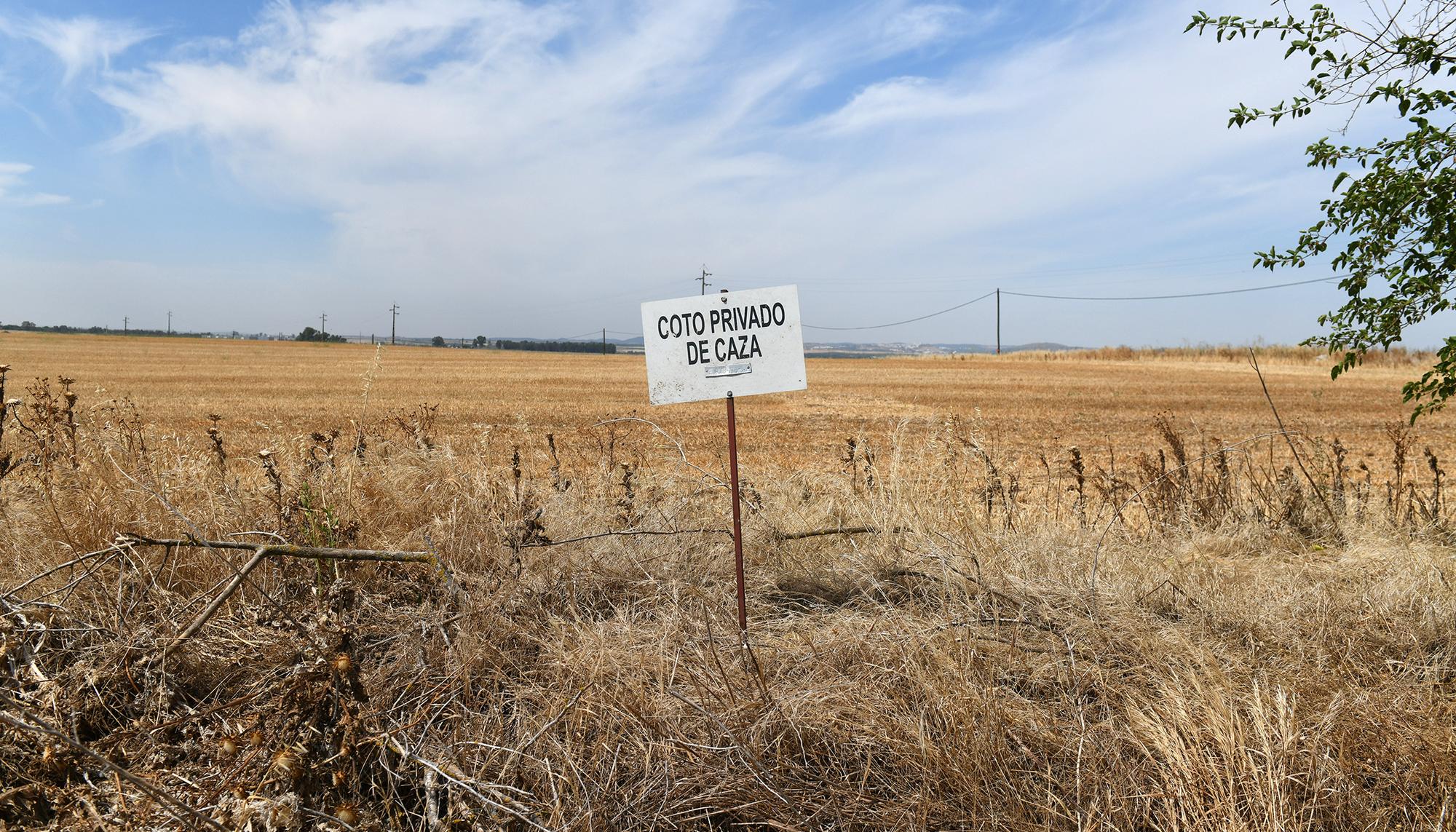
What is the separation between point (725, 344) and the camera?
3.55 m

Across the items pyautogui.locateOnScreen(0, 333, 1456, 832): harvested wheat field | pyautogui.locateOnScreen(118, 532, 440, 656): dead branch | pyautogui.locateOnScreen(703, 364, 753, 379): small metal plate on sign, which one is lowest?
pyautogui.locateOnScreen(0, 333, 1456, 832): harvested wheat field

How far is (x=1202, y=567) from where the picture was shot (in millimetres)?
4453

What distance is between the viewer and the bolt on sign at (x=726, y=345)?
3.51 metres

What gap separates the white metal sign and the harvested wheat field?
40.2 inches

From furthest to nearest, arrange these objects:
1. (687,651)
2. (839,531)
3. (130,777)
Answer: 1. (839,531)
2. (687,651)
3. (130,777)

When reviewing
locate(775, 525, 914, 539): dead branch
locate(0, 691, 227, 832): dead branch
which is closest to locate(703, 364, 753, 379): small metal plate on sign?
locate(775, 525, 914, 539): dead branch

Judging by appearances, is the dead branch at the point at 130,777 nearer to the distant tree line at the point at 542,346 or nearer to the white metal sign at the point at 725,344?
the white metal sign at the point at 725,344

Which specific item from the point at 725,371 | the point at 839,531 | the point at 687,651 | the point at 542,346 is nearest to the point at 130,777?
the point at 687,651

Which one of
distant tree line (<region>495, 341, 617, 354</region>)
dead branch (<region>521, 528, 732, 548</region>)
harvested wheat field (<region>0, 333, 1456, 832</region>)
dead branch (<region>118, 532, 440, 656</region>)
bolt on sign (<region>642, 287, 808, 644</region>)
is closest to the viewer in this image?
harvested wheat field (<region>0, 333, 1456, 832</region>)

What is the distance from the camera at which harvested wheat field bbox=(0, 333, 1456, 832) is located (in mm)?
2365

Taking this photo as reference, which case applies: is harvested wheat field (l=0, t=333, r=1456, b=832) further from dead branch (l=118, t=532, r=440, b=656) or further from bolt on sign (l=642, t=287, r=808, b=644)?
bolt on sign (l=642, t=287, r=808, b=644)

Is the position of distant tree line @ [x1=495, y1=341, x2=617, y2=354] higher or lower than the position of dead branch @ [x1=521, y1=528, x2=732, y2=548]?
higher

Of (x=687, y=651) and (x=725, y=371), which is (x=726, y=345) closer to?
(x=725, y=371)

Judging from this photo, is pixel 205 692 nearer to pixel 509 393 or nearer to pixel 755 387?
pixel 755 387
